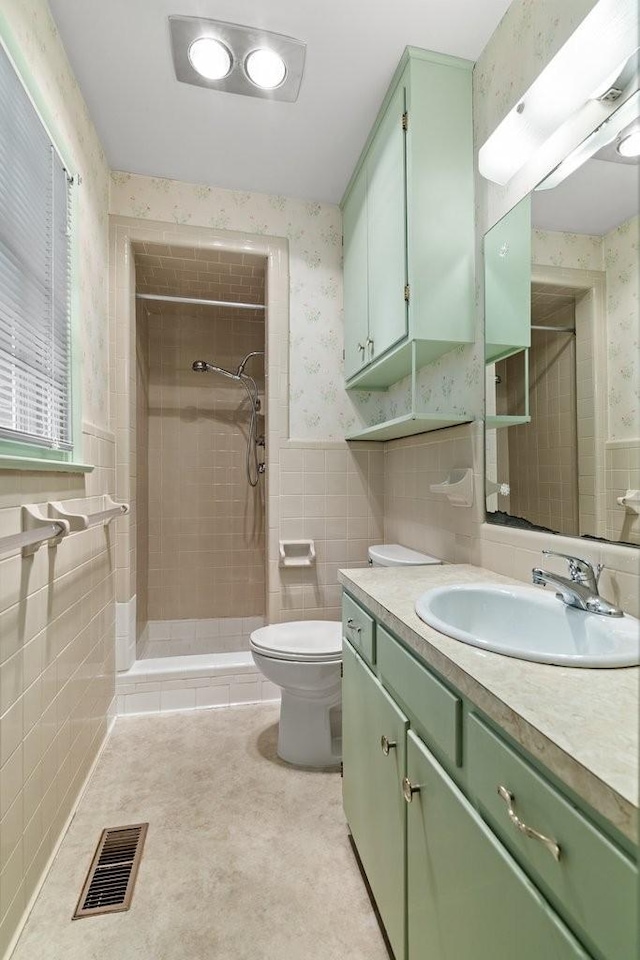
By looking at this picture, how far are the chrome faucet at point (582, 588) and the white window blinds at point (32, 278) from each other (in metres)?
1.31

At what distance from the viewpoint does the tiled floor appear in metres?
1.08

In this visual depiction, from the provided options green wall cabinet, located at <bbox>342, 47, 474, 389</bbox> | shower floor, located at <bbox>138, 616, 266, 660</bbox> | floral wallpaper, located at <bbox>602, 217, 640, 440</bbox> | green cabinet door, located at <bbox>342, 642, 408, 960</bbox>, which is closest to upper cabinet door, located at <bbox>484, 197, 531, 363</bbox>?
green wall cabinet, located at <bbox>342, 47, 474, 389</bbox>

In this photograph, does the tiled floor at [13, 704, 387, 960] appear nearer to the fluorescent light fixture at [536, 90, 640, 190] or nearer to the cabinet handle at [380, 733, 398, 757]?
the cabinet handle at [380, 733, 398, 757]

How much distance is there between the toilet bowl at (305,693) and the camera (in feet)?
5.40

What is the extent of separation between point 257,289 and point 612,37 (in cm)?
210

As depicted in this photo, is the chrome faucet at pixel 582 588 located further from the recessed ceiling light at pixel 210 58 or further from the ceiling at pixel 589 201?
the recessed ceiling light at pixel 210 58

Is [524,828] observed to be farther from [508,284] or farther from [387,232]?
[387,232]

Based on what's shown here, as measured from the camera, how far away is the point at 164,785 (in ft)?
5.41

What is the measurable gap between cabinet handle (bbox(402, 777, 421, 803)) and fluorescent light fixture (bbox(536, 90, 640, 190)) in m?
1.36

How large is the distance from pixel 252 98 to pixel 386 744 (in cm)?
224

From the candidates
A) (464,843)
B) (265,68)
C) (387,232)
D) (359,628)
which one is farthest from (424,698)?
(265,68)

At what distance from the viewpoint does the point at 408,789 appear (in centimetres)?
88

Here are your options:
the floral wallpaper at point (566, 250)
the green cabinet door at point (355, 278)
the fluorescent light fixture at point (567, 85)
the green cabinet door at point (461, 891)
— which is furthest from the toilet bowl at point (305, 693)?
the fluorescent light fixture at point (567, 85)

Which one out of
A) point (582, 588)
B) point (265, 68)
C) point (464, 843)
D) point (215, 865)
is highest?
point (265, 68)
